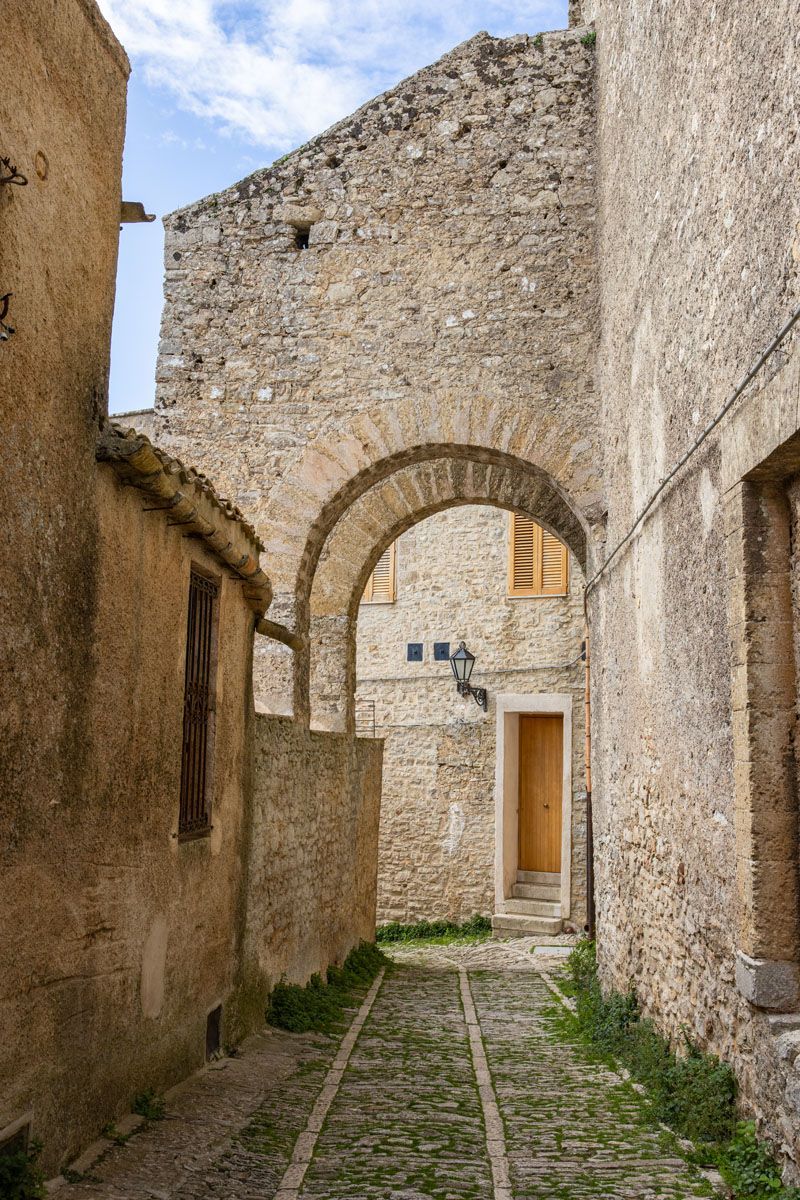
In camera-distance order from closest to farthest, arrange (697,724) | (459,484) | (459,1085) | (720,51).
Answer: (720,51)
(697,724)
(459,1085)
(459,484)

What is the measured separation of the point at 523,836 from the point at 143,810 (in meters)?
11.1

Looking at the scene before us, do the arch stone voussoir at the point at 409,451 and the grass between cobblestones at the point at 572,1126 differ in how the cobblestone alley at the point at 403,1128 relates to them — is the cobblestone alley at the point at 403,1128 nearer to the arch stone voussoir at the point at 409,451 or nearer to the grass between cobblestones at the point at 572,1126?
the grass between cobblestones at the point at 572,1126

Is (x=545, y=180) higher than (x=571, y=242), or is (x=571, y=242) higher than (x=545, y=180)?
(x=545, y=180)

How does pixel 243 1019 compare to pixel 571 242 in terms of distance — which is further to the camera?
pixel 571 242

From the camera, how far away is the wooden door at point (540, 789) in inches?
588

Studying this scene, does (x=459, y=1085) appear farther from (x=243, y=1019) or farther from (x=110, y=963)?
(x=110, y=963)

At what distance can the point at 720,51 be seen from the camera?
14.1ft

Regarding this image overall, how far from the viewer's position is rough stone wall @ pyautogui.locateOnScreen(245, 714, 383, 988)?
265 inches

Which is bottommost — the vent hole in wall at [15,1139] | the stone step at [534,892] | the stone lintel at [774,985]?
the stone step at [534,892]

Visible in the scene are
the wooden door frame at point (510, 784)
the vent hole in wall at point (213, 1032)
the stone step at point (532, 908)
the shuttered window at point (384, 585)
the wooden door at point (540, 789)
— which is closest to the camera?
the vent hole in wall at point (213, 1032)

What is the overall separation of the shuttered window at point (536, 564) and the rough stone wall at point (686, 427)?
684 centimetres

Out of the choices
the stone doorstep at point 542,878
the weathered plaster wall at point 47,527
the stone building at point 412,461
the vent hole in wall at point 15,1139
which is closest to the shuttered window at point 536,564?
the stone building at point 412,461

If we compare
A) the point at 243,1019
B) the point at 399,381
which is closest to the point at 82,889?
the point at 243,1019

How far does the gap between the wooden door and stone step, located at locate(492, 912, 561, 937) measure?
1.35m
